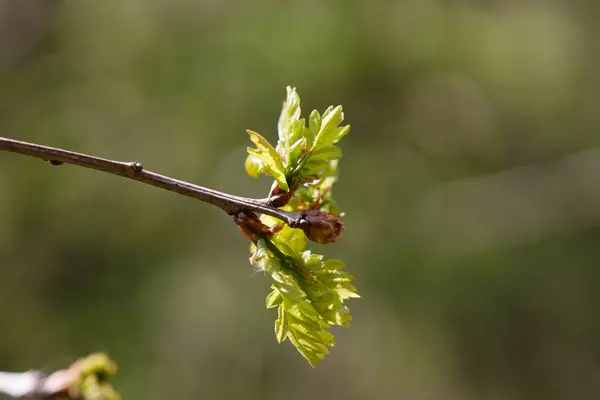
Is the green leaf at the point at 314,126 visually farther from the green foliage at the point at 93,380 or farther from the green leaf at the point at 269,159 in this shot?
the green foliage at the point at 93,380

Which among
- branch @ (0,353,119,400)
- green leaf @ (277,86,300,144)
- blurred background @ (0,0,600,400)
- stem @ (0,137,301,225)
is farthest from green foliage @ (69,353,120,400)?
blurred background @ (0,0,600,400)

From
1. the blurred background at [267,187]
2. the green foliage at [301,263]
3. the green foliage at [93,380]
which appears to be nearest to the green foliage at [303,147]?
the green foliage at [301,263]

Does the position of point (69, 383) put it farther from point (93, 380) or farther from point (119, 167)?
point (119, 167)

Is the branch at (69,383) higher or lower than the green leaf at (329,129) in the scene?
lower

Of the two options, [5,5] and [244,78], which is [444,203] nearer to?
[244,78]

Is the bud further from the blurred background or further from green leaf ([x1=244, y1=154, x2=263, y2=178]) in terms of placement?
the blurred background

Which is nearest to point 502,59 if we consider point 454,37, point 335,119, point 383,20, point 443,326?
point 454,37
